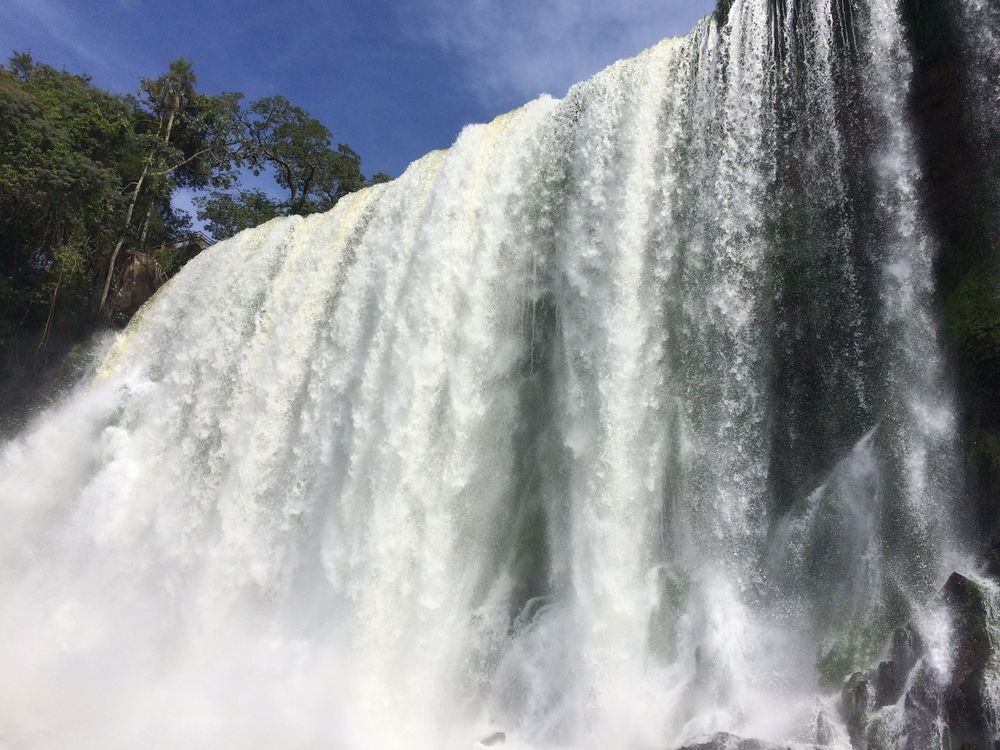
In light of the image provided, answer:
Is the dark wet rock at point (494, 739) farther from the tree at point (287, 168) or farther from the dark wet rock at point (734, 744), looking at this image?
the tree at point (287, 168)

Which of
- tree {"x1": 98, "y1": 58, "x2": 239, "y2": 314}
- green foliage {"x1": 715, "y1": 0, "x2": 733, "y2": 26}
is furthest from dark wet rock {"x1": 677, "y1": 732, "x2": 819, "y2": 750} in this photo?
tree {"x1": 98, "y1": 58, "x2": 239, "y2": 314}

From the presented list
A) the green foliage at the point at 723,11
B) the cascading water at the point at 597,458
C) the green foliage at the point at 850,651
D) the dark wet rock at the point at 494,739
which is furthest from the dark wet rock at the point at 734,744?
the green foliage at the point at 723,11

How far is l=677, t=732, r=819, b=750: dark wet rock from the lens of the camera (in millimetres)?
5207

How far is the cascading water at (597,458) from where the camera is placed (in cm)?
700

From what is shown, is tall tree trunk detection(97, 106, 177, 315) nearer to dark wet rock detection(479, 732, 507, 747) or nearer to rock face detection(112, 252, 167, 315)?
rock face detection(112, 252, 167, 315)

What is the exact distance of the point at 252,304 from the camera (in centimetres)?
1254

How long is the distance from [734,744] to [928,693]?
4.68ft

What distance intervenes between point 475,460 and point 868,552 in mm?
4343

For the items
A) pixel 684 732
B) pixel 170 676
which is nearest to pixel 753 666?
pixel 684 732

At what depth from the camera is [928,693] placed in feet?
17.1

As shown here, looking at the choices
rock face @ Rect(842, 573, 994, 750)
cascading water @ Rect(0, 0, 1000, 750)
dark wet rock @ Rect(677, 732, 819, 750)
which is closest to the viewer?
rock face @ Rect(842, 573, 994, 750)

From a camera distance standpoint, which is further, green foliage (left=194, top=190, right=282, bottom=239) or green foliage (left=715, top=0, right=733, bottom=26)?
green foliage (left=194, top=190, right=282, bottom=239)

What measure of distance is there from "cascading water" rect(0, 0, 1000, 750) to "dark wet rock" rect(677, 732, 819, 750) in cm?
55

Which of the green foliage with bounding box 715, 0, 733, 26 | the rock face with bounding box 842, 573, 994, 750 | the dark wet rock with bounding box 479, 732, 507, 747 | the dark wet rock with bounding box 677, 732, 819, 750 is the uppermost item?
the green foliage with bounding box 715, 0, 733, 26
